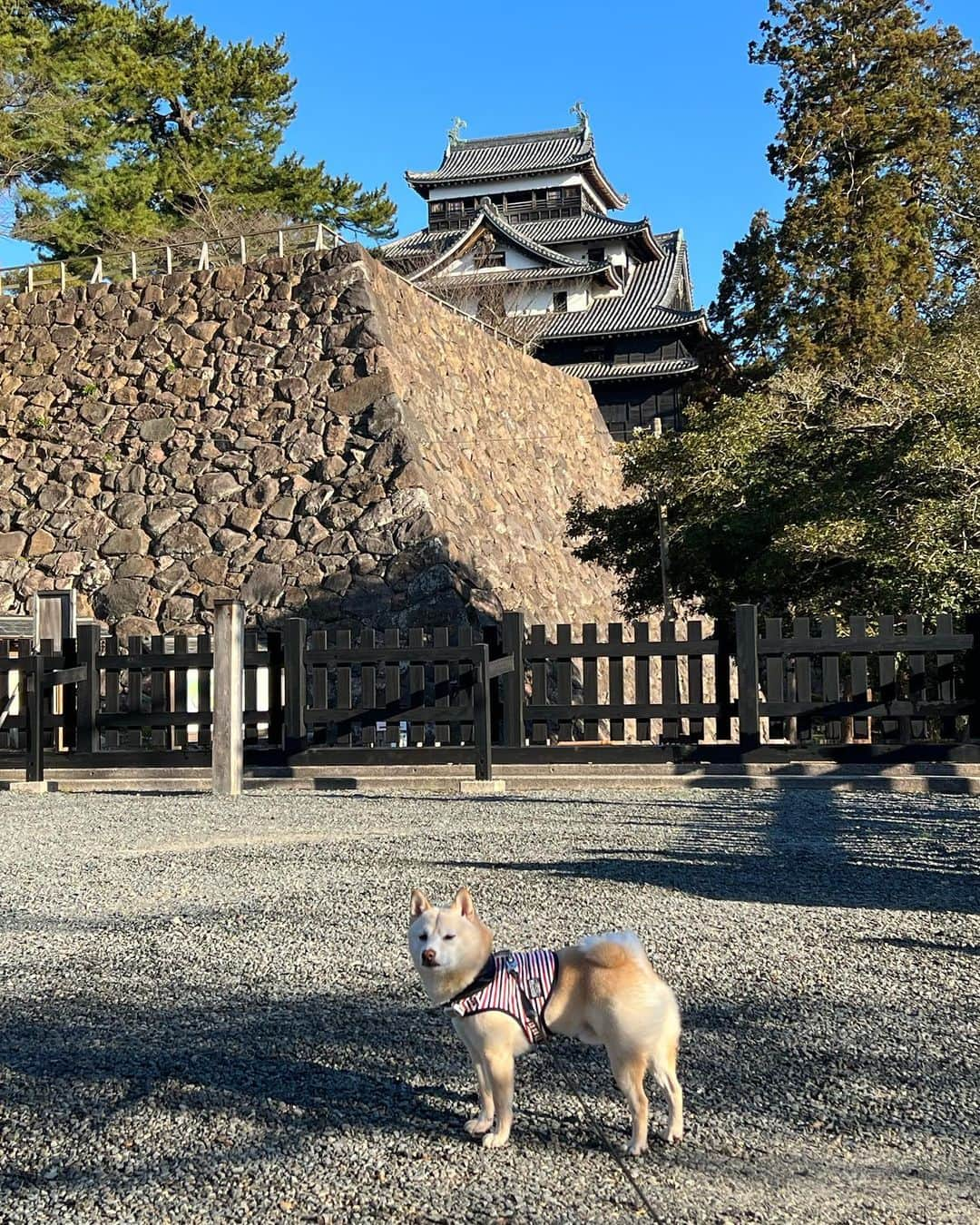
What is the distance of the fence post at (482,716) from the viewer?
10648 millimetres

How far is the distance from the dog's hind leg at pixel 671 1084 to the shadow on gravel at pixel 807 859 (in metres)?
2.81

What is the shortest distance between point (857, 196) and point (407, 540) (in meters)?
12.9

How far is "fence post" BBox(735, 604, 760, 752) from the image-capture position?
34.6 ft

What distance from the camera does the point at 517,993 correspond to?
8.80 ft

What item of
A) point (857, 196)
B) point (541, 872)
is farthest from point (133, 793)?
point (857, 196)

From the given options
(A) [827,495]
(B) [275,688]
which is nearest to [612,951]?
(B) [275,688]

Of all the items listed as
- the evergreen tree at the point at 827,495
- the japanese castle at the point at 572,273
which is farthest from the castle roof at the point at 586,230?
the evergreen tree at the point at 827,495

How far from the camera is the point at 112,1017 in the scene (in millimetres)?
3748

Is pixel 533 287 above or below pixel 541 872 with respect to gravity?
above

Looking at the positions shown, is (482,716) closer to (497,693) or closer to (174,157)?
(497,693)

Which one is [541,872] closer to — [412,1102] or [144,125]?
[412,1102]

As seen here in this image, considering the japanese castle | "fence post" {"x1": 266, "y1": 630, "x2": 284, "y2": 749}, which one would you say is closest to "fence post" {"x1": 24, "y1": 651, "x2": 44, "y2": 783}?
"fence post" {"x1": 266, "y1": 630, "x2": 284, "y2": 749}

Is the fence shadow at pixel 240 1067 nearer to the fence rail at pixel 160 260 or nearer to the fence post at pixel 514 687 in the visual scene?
the fence post at pixel 514 687

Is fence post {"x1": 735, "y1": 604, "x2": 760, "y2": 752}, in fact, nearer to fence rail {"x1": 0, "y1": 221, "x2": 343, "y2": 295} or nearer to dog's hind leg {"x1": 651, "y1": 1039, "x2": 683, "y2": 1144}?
dog's hind leg {"x1": 651, "y1": 1039, "x2": 683, "y2": 1144}
